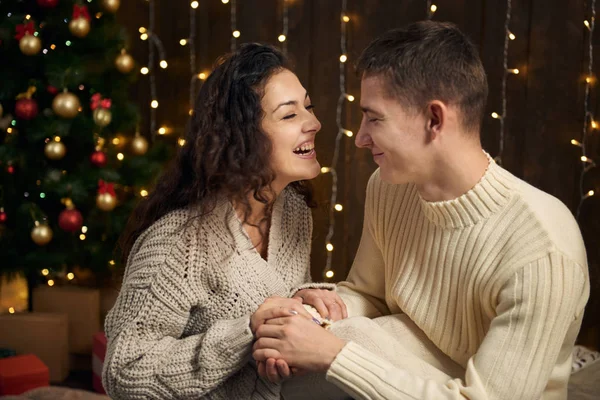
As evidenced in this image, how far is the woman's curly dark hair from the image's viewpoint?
1712mm

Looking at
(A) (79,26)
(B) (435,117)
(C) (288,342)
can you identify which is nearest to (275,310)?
(C) (288,342)

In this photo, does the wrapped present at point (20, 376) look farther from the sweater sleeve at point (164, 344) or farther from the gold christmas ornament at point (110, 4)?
the gold christmas ornament at point (110, 4)

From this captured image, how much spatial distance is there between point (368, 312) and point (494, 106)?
57.0 inches

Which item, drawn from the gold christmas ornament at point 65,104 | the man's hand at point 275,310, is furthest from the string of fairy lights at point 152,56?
the man's hand at point 275,310

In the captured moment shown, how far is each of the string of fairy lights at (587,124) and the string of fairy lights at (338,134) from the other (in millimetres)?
969

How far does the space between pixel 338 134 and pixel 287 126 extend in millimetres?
1411

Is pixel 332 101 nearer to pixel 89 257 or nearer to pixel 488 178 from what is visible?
pixel 89 257

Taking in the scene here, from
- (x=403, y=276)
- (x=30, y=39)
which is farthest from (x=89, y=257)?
A: (x=403, y=276)

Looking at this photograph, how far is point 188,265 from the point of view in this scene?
1659 mm

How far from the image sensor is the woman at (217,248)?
1.59 metres

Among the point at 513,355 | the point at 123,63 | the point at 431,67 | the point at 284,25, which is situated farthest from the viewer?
the point at 284,25

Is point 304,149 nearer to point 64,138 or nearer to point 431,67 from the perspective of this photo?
point 431,67

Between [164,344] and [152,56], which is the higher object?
[152,56]

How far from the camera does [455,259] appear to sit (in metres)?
1.55
